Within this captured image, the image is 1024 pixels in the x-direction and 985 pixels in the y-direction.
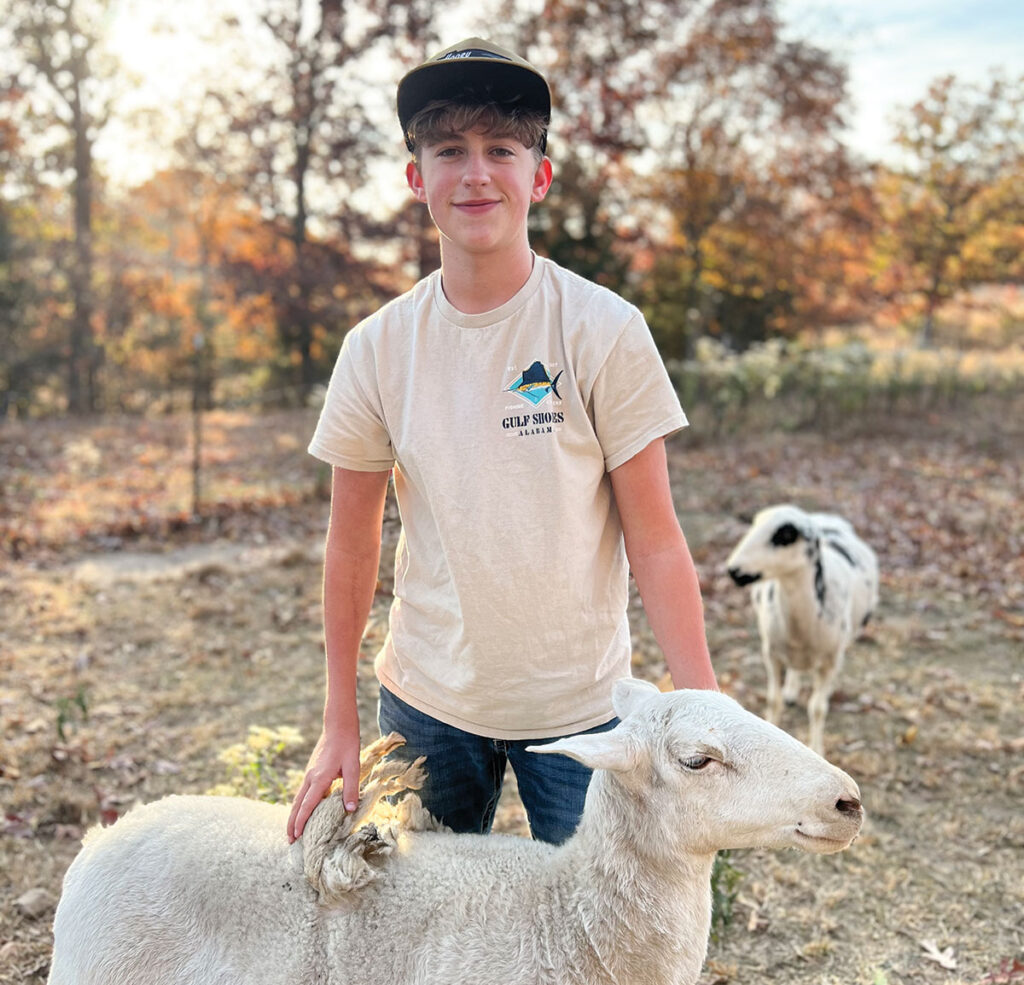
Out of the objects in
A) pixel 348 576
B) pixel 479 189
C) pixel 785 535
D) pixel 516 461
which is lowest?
pixel 785 535

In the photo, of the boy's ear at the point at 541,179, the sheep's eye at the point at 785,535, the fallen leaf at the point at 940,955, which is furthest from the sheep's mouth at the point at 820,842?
the sheep's eye at the point at 785,535

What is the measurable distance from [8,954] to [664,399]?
10.5 feet

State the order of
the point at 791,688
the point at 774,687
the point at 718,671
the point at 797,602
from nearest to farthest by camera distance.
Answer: the point at 797,602
the point at 774,687
the point at 791,688
the point at 718,671

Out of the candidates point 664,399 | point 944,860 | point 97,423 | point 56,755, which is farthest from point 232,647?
point 97,423

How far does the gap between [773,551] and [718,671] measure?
1.39 metres

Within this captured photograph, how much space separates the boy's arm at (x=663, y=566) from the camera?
6.90 ft

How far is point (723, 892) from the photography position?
11.5 feet

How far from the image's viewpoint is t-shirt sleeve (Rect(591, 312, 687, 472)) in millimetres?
2064

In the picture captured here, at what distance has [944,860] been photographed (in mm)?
4219

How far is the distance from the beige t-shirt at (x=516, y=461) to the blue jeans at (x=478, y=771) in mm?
81

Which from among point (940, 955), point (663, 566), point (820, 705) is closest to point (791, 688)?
point (820, 705)

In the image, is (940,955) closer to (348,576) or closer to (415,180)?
(348,576)

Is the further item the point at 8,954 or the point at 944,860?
the point at 944,860

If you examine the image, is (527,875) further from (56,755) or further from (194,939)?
(56,755)
